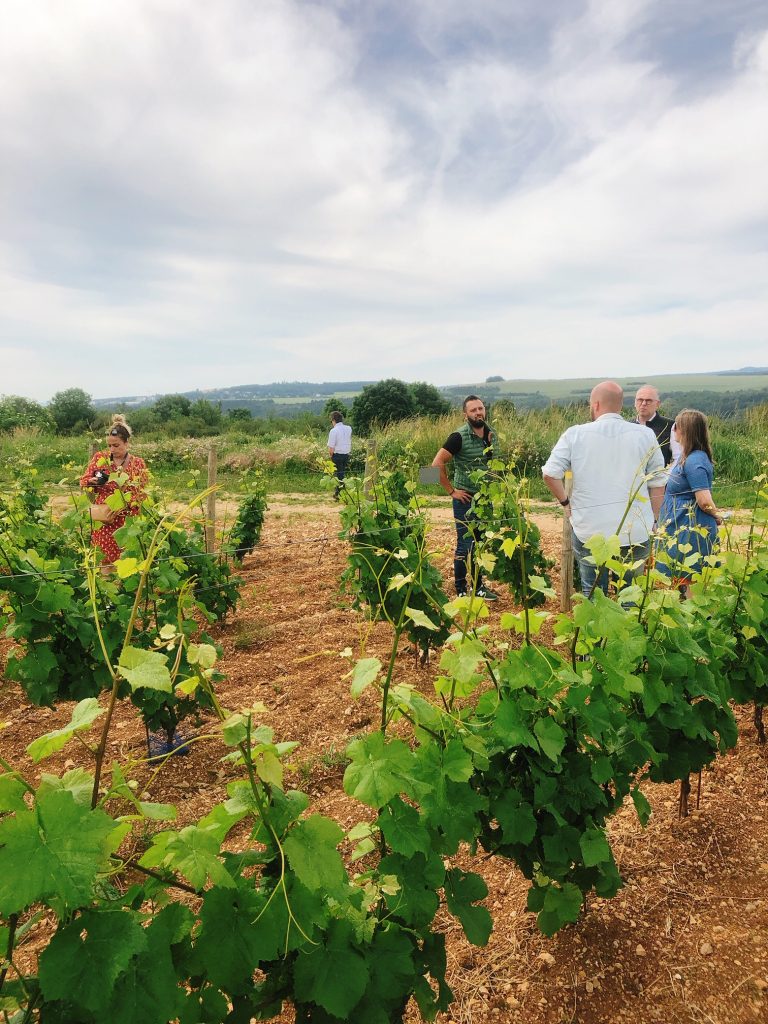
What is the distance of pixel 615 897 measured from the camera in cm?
238

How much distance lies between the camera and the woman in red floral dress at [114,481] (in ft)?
12.1

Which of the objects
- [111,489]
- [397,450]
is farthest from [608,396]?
[397,450]

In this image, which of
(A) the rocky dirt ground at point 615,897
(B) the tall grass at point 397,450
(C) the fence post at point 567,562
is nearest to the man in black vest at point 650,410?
(C) the fence post at point 567,562

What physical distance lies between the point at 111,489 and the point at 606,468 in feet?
10.2

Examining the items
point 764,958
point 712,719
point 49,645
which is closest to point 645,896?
point 764,958

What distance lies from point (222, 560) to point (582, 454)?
3.75 m

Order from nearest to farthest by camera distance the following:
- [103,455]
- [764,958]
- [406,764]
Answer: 1. [406,764]
2. [764,958]
3. [103,455]

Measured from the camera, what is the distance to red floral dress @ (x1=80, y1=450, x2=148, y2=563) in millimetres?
3670

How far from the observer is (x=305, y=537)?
9500 mm

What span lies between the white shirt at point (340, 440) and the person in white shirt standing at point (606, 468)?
8165 mm

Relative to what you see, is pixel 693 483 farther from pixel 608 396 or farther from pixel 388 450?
pixel 388 450

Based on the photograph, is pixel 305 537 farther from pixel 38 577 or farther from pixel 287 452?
pixel 287 452

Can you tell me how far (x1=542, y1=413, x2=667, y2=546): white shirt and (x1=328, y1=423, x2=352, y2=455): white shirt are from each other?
822 cm

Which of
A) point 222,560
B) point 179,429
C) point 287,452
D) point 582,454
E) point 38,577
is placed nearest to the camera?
point 38,577
